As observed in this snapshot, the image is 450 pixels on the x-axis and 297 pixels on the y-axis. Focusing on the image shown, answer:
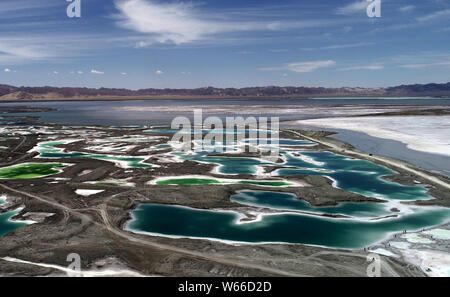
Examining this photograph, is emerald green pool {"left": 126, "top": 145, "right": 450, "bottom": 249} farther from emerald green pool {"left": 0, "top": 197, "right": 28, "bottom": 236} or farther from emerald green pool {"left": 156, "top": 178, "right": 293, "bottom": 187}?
emerald green pool {"left": 0, "top": 197, "right": 28, "bottom": 236}

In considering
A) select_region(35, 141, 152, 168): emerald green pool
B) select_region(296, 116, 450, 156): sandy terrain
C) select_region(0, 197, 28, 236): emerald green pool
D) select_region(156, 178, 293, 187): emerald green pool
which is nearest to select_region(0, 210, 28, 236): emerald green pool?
select_region(0, 197, 28, 236): emerald green pool

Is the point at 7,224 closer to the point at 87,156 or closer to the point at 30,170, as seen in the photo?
the point at 30,170

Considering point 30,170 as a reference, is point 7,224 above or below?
below

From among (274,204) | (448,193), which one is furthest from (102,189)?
(448,193)

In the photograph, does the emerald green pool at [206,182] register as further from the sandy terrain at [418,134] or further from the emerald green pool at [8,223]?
the sandy terrain at [418,134]

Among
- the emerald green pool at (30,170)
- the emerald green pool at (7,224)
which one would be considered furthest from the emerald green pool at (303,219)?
the emerald green pool at (30,170)

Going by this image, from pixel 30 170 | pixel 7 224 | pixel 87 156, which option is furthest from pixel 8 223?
pixel 87 156

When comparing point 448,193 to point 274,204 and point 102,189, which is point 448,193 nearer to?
point 274,204
